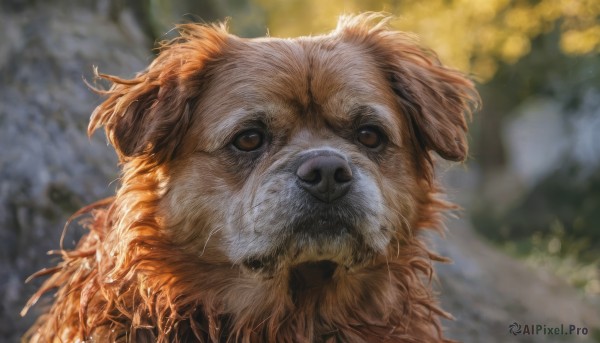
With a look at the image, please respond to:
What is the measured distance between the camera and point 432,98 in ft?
15.9

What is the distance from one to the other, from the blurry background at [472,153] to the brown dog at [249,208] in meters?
0.95

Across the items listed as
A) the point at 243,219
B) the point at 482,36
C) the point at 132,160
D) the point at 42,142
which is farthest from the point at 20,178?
the point at 482,36

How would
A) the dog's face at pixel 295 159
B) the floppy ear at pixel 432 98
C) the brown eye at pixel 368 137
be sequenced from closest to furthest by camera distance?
the dog's face at pixel 295 159 < the brown eye at pixel 368 137 < the floppy ear at pixel 432 98

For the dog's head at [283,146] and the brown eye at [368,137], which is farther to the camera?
the brown eye at [368,137]

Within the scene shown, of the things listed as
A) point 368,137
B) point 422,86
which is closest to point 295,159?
point 368,137

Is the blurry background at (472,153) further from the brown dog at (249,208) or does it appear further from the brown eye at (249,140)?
the brown eye at (249,140)

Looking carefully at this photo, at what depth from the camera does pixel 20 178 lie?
19.7 feet

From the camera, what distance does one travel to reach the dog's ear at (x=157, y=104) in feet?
14.3

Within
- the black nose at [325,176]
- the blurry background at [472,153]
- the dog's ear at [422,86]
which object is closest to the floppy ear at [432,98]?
the dog's ear at [422,86]

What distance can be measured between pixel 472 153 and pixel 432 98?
4.49 meters

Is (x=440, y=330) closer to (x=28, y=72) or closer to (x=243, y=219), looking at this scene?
(x=243, y=219)

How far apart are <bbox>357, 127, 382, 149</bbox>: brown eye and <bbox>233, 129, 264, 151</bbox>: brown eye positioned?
0.55m

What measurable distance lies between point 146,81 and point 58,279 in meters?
1.29

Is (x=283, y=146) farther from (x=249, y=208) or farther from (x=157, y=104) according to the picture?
(x=157, y=104)
